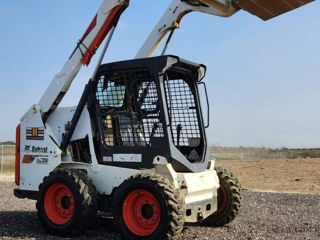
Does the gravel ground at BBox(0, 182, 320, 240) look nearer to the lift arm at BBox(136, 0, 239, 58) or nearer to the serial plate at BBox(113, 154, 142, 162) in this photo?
the serial plate at BBox(113, 154, 142, 162)

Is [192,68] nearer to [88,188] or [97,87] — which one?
[97,87]

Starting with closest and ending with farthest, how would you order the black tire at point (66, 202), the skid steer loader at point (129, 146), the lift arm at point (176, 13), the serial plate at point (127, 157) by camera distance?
the skid steer loader at point (129, 146), the black tire at point (66, 202), the serial plate at point (127, 157), the lift arm at point (176, 13)

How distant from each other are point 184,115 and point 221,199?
67.9 inches

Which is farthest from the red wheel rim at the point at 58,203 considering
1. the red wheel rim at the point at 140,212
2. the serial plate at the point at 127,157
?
the red wheel rim at the point at 140,212

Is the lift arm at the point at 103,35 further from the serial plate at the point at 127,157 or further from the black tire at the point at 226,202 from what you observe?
the black tire at the point at 226,202

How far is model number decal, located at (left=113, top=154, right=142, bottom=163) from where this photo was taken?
23.7 feet

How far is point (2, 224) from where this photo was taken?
8.30 metres

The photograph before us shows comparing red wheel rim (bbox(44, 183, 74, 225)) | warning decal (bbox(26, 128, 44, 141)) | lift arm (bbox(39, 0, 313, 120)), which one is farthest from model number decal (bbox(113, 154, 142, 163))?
lift arm (bbox(39, 0, 313, 120))

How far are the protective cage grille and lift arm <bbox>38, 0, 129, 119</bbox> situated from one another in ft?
2.64

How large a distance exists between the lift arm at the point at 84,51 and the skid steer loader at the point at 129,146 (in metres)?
0.02

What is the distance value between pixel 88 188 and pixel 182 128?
6.29 ft

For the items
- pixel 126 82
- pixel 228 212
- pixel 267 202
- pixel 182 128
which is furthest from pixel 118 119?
pixel 267 202

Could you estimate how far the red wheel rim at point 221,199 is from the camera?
8.27 meters

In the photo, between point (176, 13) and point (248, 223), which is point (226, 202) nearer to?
point (248, 223)
